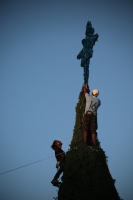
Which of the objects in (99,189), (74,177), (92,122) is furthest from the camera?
(92,122)

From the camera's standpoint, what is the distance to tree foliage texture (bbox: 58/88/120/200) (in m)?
4.47

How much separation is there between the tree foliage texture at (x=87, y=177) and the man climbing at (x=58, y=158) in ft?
1.76

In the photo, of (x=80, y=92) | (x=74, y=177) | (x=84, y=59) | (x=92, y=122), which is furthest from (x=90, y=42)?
(x=74, y=177)

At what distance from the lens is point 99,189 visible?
14.7ft

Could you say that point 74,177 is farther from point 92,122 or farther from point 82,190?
point 92,122

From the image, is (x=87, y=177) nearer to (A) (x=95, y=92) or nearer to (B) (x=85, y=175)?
(B) (x=85, y=175)

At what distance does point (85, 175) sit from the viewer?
4742 mm

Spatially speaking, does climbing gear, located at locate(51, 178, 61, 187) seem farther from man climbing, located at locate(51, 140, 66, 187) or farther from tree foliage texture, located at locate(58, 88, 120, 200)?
tree foliage texture, located at locate(58, 88, 120, 200)

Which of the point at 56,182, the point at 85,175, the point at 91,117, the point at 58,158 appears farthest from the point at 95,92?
the point at 56,182

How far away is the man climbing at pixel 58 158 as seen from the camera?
5.68 metres

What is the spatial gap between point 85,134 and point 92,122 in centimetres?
40

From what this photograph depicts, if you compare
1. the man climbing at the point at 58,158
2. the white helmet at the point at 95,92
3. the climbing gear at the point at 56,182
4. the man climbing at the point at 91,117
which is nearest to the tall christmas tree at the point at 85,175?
the man climbing at the point at 91,117

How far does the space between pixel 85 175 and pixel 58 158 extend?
4.55ft

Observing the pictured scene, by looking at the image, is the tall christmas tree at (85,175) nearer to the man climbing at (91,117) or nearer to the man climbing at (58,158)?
the man climbing at (91,117)
